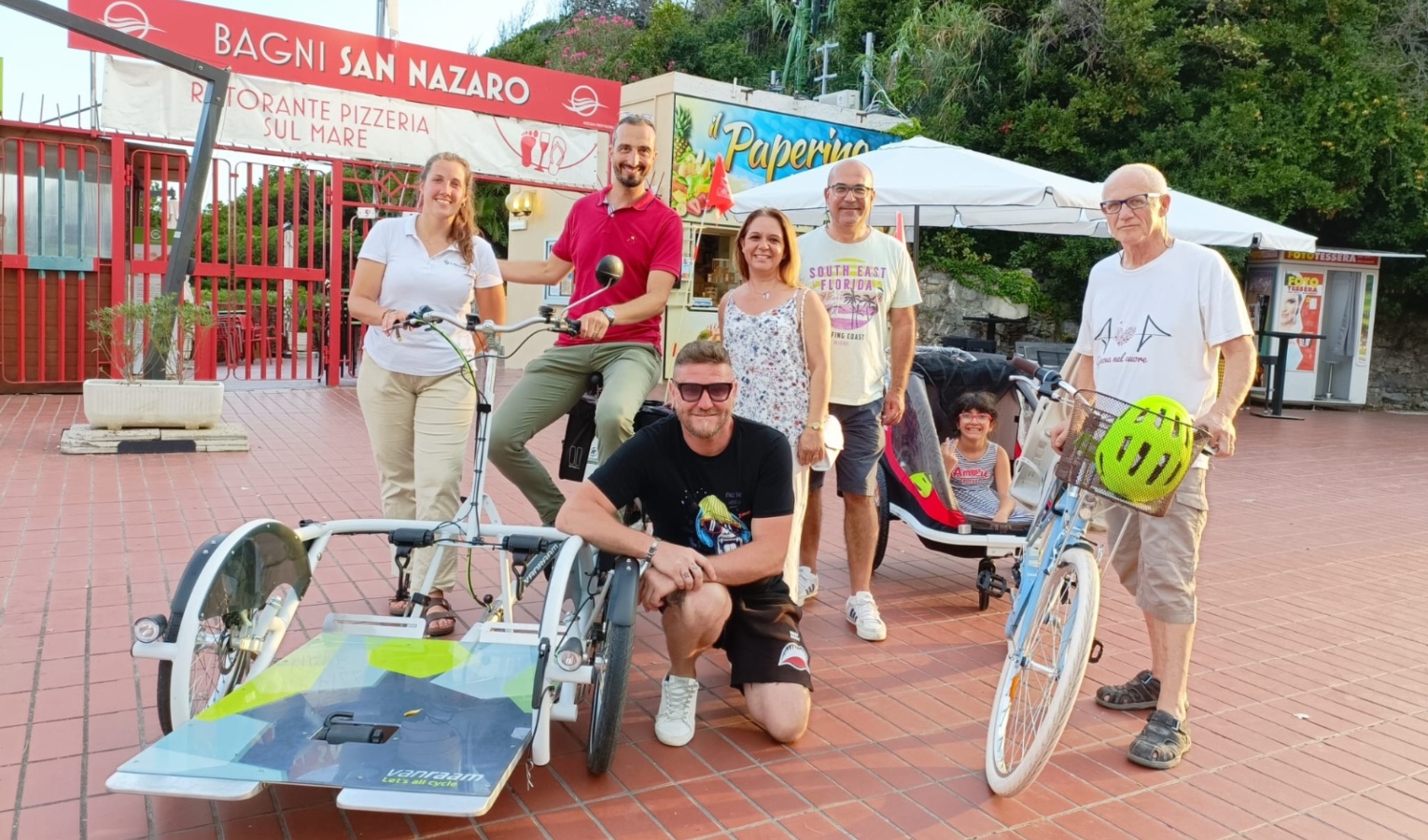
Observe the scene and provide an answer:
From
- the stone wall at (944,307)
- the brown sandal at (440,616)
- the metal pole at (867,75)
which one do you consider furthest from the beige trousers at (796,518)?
the metal pole at (867,75)

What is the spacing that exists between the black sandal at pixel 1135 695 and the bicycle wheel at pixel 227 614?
2.83 m

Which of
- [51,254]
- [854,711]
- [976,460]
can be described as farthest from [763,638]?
[51,254]

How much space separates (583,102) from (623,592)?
11508 millimetres

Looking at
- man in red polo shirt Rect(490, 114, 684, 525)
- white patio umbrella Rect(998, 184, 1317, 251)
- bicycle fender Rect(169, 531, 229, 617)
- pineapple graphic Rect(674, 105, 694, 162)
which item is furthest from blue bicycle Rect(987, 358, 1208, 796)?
pineapple graphic Rect(674, 105, 694, 162)

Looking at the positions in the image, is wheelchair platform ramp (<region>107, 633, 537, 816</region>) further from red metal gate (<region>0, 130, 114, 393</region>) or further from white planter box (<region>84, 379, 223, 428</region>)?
red metal gate (<region>0, 130, 114, 393</region>)

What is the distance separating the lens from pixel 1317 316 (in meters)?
17.2

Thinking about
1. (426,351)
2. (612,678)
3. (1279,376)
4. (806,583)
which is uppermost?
(426,351)

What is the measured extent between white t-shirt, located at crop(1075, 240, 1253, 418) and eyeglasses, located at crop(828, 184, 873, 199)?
4.28ft

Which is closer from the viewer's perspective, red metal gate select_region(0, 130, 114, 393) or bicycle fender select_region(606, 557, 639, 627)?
bicycle fender select_region(606, 557, 639, 627)

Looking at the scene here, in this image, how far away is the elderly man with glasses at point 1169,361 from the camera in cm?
343

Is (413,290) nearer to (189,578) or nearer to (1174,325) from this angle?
(189,578)

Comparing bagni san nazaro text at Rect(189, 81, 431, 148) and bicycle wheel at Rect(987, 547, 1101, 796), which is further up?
bagni san nazaro text at Rect(189, 81, 431, 148)

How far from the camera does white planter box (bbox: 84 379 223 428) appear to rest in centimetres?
803

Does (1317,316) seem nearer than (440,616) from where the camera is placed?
No
